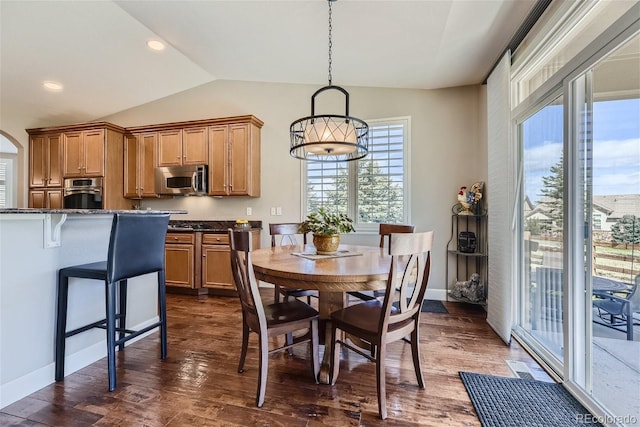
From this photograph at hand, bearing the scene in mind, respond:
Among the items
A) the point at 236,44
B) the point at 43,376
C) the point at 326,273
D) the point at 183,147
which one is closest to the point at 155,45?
the point at 236,44

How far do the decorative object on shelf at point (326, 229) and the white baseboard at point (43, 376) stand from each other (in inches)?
65.5

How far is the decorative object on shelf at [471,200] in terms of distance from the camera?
338 centimetres

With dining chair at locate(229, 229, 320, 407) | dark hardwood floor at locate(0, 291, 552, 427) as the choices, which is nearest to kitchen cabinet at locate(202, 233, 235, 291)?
dark hardwood floor at locate(0, 291, 552, 427)

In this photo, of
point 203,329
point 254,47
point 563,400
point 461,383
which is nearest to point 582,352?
point 563,400

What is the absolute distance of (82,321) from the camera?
2119mm

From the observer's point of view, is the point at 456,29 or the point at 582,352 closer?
the point at 582,352

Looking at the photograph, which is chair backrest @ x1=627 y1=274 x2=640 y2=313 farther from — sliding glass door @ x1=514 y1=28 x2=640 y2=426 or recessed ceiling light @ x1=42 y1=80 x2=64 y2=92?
recessed ceiling light @ x1=42 y1=80 x2=64 y2=92

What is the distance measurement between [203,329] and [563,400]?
8.97 ft

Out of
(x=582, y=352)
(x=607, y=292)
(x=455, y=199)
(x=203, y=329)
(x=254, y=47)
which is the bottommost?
(x=203, y=329)

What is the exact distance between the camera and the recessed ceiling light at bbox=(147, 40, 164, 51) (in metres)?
3.37

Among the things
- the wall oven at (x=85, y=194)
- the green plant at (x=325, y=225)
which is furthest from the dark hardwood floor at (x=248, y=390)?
the wall oven at (x=85, y=194)

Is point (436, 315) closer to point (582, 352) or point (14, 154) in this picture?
point (582, 352)

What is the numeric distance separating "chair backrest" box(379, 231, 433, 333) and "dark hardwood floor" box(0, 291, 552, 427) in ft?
1.60

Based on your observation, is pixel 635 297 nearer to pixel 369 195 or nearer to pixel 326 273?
pixel 326 273
